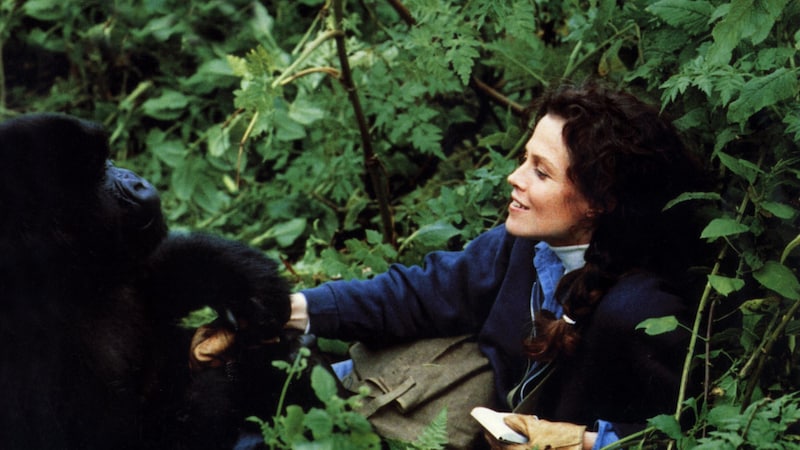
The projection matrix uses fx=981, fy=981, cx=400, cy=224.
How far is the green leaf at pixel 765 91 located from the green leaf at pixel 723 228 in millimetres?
231

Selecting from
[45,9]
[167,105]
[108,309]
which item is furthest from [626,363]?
[45,9]

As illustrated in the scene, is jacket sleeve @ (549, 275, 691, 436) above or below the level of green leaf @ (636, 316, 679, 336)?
below

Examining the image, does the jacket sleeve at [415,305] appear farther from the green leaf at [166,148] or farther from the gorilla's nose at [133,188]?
the green leaf at [166,148]

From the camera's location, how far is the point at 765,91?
7.07 ft

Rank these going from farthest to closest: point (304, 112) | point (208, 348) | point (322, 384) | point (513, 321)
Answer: point (304, 112) < point (208, 348) < point (513, 321) < point (322, 384)

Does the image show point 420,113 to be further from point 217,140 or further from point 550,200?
point 550,200

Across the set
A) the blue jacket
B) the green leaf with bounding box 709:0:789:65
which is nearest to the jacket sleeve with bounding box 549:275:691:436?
the blue jacket

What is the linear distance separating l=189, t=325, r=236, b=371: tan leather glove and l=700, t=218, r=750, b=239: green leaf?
1255 mm

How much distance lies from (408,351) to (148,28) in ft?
9.17

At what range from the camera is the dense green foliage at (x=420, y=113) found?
7.32ft

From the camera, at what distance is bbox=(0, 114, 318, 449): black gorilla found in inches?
88.8

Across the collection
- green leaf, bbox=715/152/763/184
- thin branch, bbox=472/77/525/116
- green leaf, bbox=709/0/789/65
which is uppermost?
green leaf, bbox=709/0/789/65

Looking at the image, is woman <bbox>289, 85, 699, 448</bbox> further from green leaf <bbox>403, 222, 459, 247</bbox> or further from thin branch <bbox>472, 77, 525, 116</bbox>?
thin branch <bbox>472, 77, 525, 116</bbox>

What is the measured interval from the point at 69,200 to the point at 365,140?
118cm
